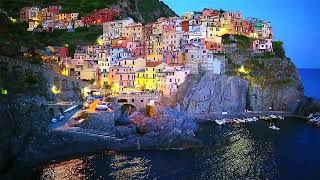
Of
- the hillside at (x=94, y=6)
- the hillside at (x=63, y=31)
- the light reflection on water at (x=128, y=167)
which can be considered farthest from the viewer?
the hillside at (x=94, y=6)

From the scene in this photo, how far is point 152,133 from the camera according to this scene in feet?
198

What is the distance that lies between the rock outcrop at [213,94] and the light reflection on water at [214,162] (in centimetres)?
993

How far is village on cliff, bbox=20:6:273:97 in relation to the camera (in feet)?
251

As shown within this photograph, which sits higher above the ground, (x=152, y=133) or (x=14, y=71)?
(x=14, y=71)

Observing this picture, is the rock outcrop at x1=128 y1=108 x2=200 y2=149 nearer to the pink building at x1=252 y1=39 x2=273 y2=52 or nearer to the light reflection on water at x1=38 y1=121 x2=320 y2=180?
the light reflection on water at x1=38 y1=121 x2=320 y2=180

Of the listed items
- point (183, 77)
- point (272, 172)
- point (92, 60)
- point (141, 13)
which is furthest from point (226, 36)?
point (272, 172)

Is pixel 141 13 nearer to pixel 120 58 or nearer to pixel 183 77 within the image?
pixel 120 58

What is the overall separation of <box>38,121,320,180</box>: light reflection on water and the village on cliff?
14.2 m

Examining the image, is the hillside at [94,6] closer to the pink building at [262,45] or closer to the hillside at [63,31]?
the hillside at [63,31]

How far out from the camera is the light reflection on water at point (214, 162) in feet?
159

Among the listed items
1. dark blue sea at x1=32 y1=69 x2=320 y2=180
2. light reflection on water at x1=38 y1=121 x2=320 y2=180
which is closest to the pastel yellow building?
dark blue sea at x1=32 y1=69 x2=320 y2=180

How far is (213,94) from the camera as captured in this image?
78.5 meters

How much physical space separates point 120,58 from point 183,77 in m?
12.1

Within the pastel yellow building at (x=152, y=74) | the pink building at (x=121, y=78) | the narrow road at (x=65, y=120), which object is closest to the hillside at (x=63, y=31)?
the narrow road at (x=65, y=120)
